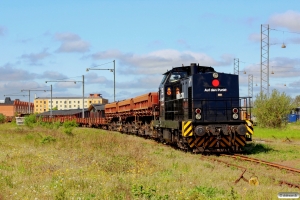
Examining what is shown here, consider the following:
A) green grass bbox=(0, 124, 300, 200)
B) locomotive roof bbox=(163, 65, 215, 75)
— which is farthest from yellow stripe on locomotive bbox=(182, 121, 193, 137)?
locomotive roof bbox=(163, 65, 215, 75)

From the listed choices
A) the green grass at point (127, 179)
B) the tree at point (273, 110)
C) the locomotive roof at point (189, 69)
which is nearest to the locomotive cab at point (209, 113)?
the locomotive roof at point (189, 69)

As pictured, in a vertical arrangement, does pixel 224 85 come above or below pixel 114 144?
above

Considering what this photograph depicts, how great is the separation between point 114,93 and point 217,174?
37915mm

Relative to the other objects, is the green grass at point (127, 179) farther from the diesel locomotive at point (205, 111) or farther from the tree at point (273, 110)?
the tree at point (273, 110)

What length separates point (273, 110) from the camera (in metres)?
48.6

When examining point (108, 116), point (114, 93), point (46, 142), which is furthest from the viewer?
point (114, 93)

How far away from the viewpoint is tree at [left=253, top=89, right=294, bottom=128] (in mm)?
48406

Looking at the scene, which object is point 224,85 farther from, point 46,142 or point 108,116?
point 108,116

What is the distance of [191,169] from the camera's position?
42.1ft

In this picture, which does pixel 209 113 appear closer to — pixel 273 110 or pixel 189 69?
pixel 189 69

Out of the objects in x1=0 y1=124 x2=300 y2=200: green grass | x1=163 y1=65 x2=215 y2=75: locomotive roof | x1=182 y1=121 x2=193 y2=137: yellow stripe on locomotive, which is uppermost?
x1=163 y1=65 x2=215 y2=75: locomotive roof

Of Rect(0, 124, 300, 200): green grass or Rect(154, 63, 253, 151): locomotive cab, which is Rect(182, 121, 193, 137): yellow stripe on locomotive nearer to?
Rect(154, 63, 253, 151): locomotive cab

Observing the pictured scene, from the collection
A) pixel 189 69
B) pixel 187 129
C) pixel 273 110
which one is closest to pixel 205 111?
pixel 187 129

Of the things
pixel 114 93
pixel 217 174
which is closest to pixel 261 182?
pixel 217 174
